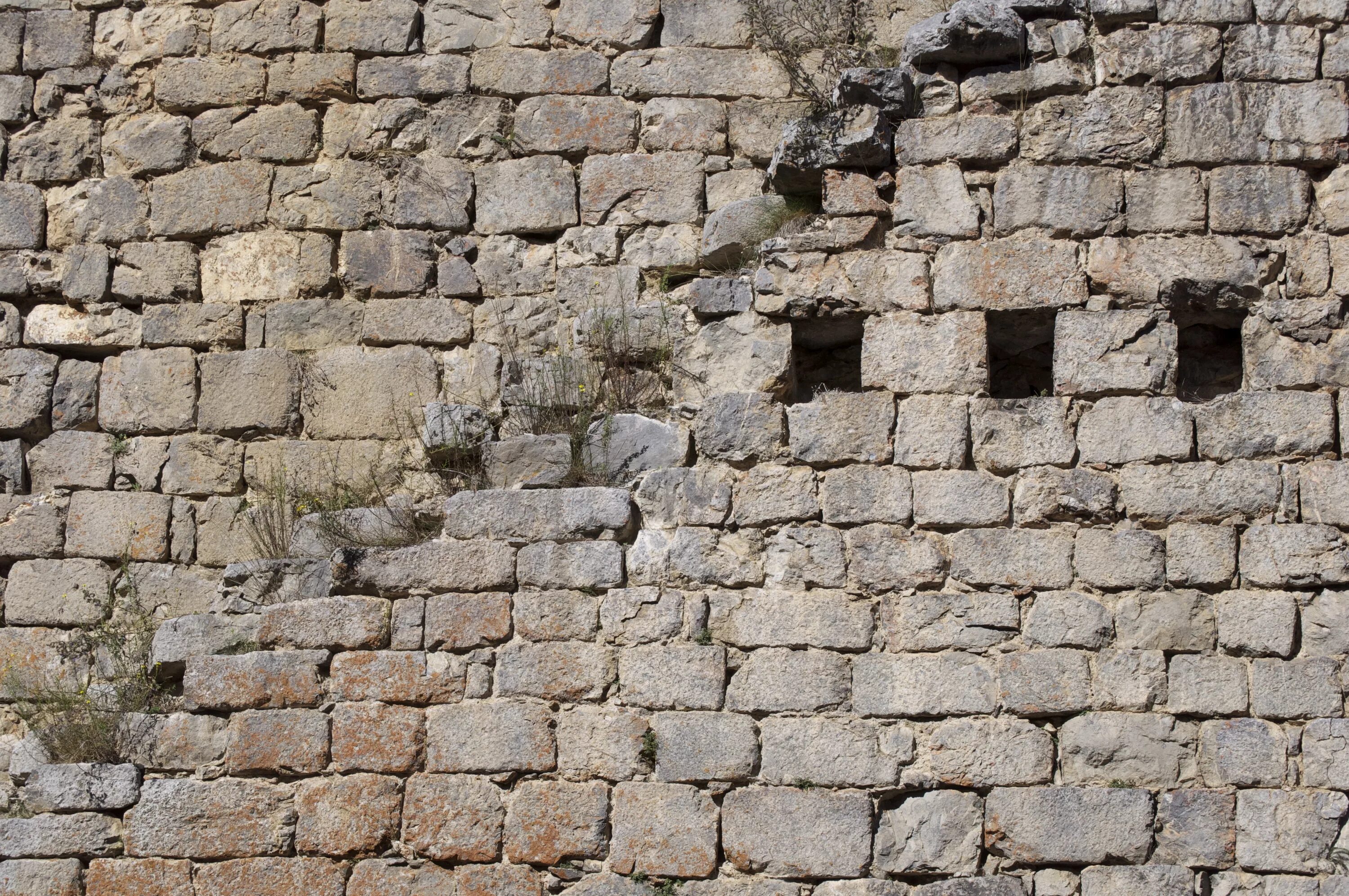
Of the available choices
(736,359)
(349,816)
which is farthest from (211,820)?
(736,359)

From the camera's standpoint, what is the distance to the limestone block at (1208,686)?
16.7 ft

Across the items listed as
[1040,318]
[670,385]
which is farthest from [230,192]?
[1040,318]

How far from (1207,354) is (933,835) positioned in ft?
7.17

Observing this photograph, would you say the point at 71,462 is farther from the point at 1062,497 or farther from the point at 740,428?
the point at 1062,497

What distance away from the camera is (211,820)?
5336 mm

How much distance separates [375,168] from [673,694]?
116 inches

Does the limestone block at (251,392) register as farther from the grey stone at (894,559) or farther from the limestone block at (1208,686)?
the limestone block at (1208,686)

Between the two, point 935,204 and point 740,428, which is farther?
point 935,204

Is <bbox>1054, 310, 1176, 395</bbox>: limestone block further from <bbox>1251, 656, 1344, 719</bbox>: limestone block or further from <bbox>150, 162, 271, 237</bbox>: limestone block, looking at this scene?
<bbox>150, 162, 271, 237</bbox>: limestone block

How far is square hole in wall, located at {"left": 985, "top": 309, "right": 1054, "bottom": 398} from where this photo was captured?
5629 millimetres

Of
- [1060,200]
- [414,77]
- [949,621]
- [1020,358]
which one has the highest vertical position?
[414,77]

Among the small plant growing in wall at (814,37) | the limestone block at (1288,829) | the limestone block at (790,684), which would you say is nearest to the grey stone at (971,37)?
the small plant growing in wall at (814,37)

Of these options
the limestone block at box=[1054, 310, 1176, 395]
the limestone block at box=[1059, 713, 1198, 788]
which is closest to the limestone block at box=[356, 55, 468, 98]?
the limestone block at box=[1054, 310, 1176, 395]

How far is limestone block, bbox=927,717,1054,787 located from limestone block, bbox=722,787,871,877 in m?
0.31
